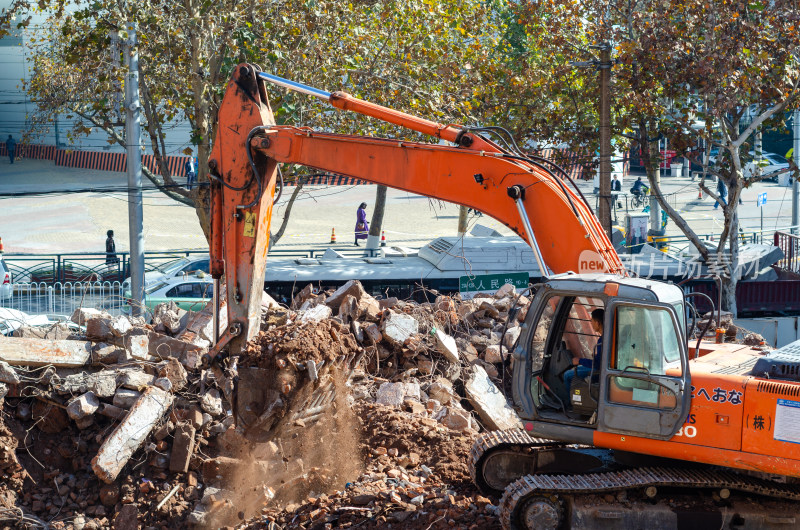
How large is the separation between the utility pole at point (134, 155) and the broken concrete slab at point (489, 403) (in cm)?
550

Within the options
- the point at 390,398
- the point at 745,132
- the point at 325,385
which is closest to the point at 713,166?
the point at 745,132

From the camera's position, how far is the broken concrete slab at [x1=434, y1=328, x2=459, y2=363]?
34.9ft

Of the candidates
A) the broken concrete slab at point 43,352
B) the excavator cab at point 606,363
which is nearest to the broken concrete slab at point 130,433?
the broken concrete slab at point 43,352

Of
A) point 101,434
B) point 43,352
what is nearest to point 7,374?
point 43,352

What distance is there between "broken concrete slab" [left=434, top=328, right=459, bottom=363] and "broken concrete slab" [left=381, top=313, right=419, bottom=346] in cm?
33

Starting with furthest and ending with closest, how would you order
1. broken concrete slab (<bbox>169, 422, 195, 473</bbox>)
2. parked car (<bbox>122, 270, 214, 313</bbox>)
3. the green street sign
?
1. parked car (<bbox>122, 270, 214, 313</bbox>)
2. the green street sign
3. broken concrete slab (<bbox>169, 422, 195, 473</bbox>)

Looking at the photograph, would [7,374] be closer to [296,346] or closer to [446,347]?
[296,346]

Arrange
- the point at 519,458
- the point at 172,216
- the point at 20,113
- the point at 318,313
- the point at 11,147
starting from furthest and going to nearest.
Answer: the point at 20,113 → the point at 11,147 → the point at 172,216 → the point at 318,313 → the point at 519,458

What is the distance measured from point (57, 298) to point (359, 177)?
9409mm

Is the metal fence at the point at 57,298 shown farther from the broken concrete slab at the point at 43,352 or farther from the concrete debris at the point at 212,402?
the concrete debris at the point at 212,402

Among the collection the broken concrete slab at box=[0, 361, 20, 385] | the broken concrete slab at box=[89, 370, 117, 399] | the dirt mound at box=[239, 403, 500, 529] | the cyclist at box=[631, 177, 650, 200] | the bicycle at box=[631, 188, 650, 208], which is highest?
the cyclist at box=[631, 177, 650, 200]

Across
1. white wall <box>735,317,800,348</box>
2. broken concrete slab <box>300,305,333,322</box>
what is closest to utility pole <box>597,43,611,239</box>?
white wall <box>735,317,800,348</box>

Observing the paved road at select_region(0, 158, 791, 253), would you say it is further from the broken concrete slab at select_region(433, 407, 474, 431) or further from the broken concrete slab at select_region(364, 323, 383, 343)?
the broken concrete slab at select_region(433, 407, 474, 431)

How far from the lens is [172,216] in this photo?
32.2 metres
